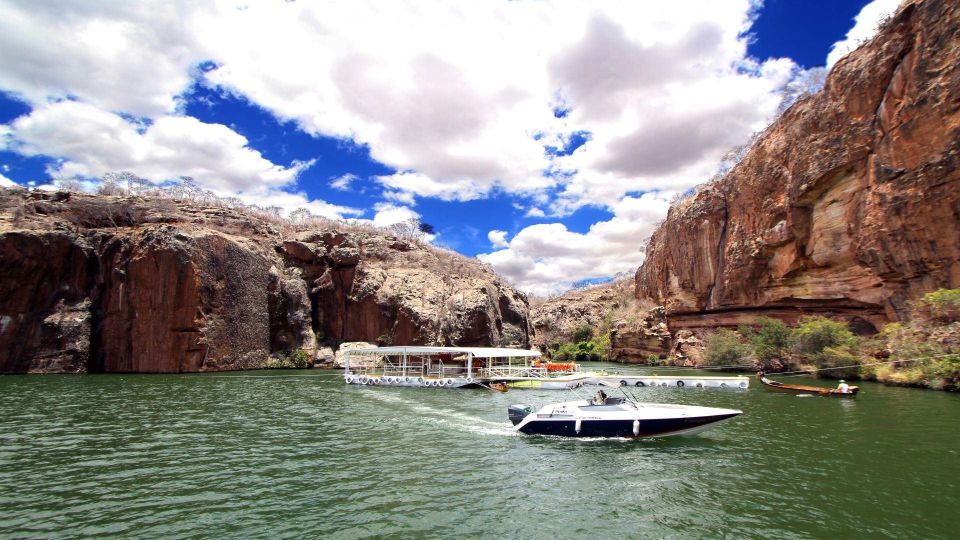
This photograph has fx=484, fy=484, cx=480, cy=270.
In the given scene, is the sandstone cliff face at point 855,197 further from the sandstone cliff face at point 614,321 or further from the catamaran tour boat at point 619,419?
the catamaran tour boat at point 619,419

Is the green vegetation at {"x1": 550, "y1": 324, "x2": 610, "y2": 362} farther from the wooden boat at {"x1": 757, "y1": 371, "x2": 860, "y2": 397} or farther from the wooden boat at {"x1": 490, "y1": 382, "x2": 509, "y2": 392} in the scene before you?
the wooden boat at {"x1": 757, "y1": 371, "x2": 860, "y2": 397}

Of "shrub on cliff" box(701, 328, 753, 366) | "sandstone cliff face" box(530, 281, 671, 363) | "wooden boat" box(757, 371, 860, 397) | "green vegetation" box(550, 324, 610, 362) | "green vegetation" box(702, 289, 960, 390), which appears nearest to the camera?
"wooden boat" box(757, 371, 860, 397)

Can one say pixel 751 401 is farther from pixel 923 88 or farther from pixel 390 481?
pixel 923 88

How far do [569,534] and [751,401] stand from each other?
2787 centimetres

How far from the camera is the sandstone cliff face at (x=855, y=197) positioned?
141 ft

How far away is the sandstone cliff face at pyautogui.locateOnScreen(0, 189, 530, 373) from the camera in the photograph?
6272cm

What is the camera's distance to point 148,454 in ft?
64.5

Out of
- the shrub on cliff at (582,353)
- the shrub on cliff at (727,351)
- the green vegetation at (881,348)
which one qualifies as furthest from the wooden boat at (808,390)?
the shrub on cliff at (582,353)

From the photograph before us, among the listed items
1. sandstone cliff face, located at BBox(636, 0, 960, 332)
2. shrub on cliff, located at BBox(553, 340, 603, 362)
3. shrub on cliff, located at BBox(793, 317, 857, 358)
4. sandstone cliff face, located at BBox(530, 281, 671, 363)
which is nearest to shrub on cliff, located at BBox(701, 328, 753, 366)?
sandstone cliff face, located at BBox(636, 0, 960, 332)

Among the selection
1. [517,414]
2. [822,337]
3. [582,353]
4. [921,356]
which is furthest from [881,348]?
[582,353]

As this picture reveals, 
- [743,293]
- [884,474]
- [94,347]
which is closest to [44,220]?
[94,347]

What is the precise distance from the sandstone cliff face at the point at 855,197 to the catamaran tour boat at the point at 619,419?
126 feet

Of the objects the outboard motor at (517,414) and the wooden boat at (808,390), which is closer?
the outboard motor at (517,414)

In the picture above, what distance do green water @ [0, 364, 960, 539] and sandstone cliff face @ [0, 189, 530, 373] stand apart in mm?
38498
